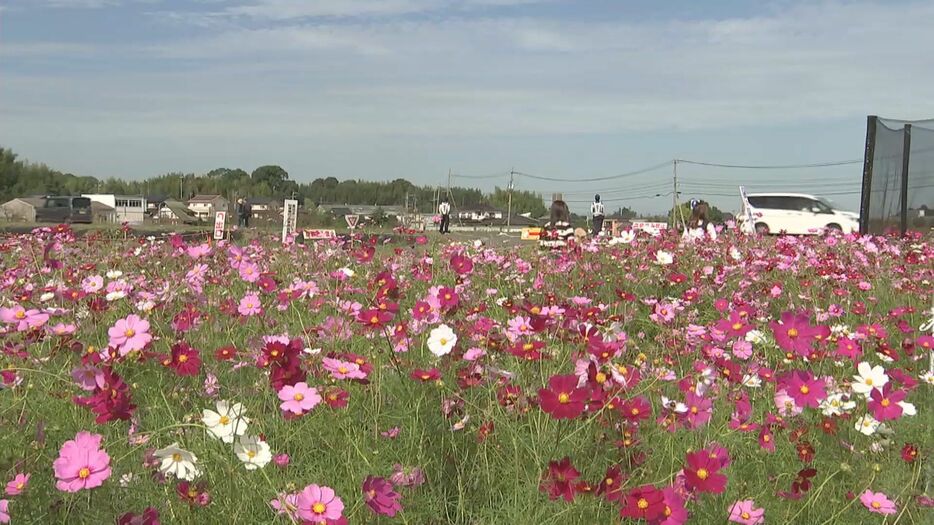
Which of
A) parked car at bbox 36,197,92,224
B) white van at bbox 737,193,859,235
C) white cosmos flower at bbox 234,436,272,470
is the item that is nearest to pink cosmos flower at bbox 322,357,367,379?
white cosmos flower at bbox 234,436,272,470

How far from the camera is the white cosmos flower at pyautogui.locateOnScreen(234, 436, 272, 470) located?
4.38ft

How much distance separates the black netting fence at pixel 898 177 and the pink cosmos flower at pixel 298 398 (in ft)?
23.8

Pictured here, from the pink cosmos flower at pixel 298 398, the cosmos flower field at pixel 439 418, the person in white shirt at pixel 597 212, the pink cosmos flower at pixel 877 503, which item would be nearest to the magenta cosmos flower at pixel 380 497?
the cosmos flower field at pixel 439 418

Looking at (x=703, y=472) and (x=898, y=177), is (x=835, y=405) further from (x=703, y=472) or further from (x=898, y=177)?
(x=898, y=177)

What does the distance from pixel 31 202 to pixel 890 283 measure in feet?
230

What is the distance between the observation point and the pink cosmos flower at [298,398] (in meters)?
1.39

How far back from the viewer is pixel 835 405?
1.94m

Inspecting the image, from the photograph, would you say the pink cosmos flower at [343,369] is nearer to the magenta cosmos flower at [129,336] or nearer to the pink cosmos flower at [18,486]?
the magenta cosmos flower at [129,336]

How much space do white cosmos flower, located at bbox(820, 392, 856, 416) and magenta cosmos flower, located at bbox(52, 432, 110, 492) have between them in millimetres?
1548

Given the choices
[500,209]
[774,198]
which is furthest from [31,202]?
[774,198]

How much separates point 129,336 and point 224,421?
0.99 ft

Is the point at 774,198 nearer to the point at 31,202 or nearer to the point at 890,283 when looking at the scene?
the point at 890,283

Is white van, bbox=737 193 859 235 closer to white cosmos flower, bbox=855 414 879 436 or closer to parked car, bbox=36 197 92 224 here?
white cosmos flower, bbox=855 414 879 436

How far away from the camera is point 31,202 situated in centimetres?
6431
